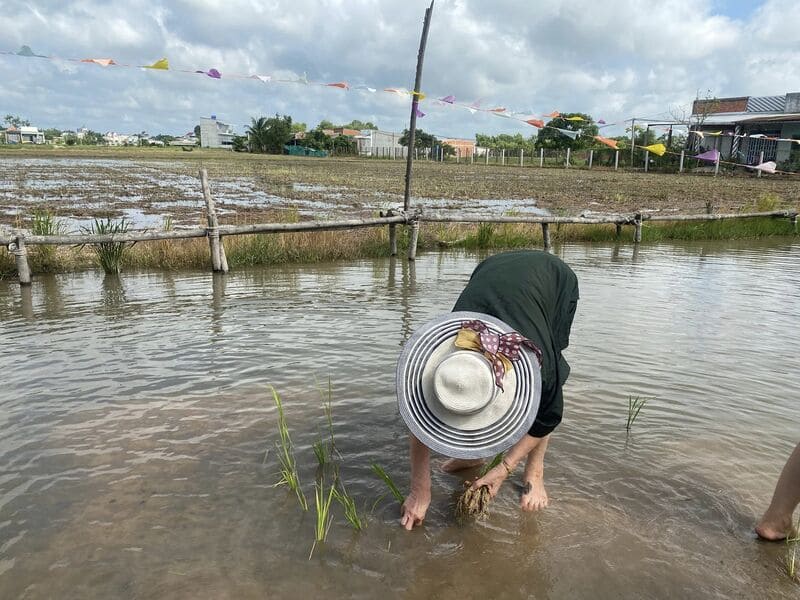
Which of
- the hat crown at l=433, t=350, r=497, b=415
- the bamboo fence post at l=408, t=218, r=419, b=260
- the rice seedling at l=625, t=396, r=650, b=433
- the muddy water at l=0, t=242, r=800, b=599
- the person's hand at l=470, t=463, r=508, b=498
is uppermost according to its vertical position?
the hat crown at l=433, t=350, r=497, b=415

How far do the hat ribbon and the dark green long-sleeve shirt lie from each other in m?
0.14

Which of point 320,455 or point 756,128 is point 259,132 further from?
point 320,455

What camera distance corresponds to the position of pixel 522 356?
6.14 ft

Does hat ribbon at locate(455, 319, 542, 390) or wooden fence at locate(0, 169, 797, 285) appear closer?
hat ribbon at locate(455, 319, 542, 390)

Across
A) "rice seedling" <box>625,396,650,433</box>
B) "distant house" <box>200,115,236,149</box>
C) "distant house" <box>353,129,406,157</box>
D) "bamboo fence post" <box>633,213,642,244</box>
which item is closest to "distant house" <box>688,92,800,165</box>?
"bamboo fence post" <box>633,213,642,244</box>

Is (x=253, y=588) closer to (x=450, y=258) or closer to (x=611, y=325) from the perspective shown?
(x=611, y=325)

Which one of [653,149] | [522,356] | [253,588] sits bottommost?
[253,588]

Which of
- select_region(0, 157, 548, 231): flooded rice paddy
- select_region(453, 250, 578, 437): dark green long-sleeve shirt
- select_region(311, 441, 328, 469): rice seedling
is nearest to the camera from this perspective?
select_region(453, 250, 578, 437): dark green long-sleeve shirt

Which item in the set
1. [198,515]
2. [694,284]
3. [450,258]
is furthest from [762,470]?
[450,258]

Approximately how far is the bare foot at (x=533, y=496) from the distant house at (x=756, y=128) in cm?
3029

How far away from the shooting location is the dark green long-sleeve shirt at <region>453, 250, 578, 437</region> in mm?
2033

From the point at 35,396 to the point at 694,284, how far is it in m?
6.81

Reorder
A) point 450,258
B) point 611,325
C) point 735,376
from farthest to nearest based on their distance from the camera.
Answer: point 450,258, point 611,325, point 735,376

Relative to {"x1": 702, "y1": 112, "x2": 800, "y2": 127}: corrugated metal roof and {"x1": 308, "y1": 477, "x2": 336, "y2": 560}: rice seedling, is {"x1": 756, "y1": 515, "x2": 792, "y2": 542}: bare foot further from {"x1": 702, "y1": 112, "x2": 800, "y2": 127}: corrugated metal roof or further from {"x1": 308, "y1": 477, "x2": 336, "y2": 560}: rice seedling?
{"x1": 702, "y1": 112, "x2": 800, "y2": 127}: corrugated metal roof
